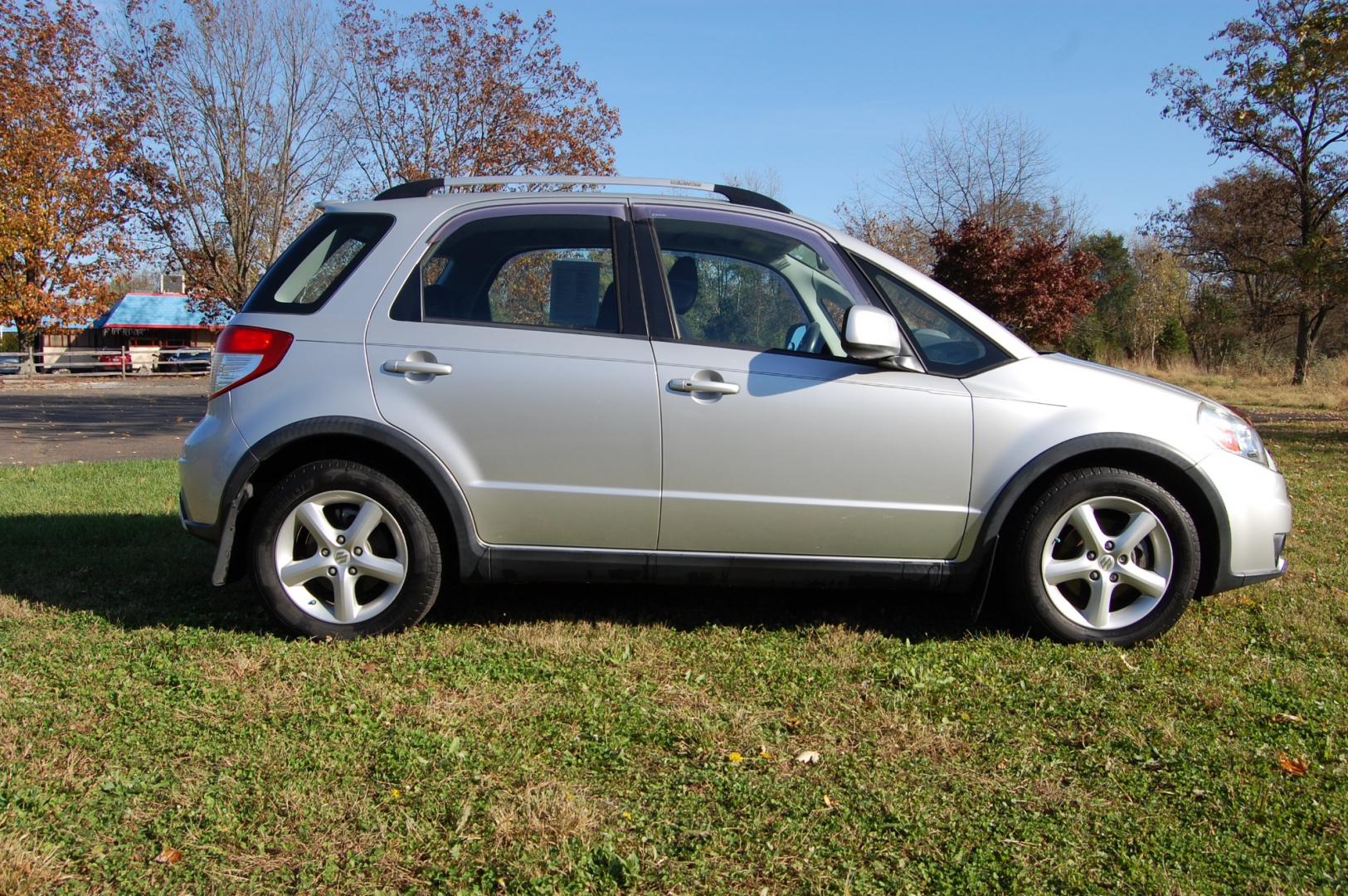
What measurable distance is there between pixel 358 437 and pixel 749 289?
175cm

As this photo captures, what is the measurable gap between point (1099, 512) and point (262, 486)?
357 cm

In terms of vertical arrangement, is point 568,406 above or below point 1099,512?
above

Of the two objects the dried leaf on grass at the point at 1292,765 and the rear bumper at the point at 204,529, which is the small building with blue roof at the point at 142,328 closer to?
the rear bumper at the point at 204,529

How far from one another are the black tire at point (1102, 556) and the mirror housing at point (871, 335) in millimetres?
849

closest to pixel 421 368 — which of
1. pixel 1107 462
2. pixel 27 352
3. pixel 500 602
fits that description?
pixel 500 602

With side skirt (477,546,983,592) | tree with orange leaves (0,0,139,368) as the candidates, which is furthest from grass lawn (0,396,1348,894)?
tree with orange leaves (0,0,139,368)

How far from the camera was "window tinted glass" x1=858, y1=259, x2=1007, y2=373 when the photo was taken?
4.16 m

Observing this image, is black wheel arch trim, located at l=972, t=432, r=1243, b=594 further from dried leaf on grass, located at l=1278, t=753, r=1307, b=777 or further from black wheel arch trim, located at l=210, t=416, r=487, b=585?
black wheel arch trim, located at l=210, t=416, r=487, b=585

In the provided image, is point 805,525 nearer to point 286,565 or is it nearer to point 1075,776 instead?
point 1075,776

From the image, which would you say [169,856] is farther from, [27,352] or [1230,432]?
[27,352]

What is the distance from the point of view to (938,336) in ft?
13.8

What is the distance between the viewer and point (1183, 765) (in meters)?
3.09

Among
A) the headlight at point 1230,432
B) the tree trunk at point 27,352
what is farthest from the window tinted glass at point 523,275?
the tree trunk at point 27,352

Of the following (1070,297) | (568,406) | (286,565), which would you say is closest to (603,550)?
(568,406)
